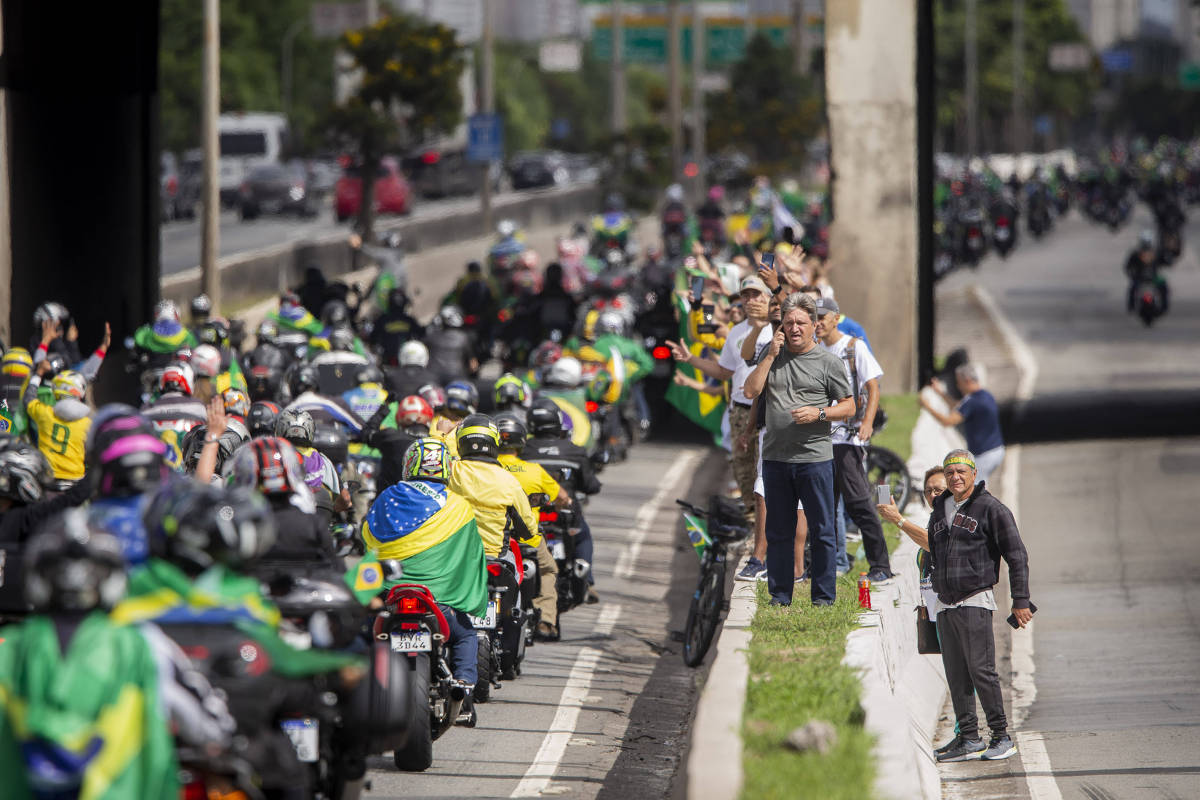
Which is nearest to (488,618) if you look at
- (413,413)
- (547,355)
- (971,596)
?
(971,596)

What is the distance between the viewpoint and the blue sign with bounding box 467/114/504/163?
46.0 meters

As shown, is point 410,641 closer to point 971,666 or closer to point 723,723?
point 723,723

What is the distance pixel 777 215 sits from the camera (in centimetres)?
2266

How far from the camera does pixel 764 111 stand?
64750 millimetres

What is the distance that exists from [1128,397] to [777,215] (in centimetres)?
827

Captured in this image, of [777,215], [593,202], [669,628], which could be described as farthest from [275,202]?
[669,628]

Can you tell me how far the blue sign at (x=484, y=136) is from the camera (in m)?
46.0

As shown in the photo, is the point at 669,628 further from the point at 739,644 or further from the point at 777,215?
the point at 777,215

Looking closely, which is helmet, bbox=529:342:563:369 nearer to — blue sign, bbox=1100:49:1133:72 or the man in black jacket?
the man in black jacket

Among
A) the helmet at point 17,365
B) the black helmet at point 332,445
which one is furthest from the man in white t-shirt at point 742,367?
the helmet at point 17,365

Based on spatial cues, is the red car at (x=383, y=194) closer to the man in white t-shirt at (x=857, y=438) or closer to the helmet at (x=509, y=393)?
the helmet at (x=509, y=393)

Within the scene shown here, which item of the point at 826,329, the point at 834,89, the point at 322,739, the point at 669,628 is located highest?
the point at 834,89

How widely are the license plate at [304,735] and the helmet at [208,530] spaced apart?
0.80m

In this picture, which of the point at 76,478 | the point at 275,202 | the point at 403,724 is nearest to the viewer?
the point at 403,724
